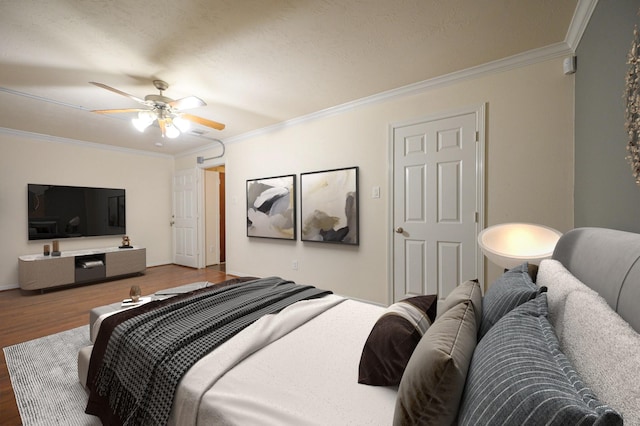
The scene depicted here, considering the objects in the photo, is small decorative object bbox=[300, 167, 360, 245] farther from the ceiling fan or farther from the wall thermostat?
the wall thermostat

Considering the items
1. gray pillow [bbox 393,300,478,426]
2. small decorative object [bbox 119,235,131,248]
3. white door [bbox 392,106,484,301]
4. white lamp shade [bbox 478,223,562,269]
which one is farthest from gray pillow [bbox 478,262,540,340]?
small decorative object [bbox 119,235,131,248]

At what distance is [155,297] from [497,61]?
3625 millimetres

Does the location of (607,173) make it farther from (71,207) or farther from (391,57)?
(71,207)

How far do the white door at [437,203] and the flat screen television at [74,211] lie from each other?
17.0ft

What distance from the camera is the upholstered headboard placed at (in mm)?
813

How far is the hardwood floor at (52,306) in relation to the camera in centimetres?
192

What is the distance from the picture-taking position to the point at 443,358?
0.66 m

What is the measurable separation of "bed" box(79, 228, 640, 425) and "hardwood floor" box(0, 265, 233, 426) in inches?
41.5

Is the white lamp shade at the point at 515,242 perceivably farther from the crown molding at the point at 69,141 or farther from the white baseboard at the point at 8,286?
the white baseboard at the point at 8,286

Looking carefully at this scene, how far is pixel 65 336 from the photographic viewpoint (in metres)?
2.54

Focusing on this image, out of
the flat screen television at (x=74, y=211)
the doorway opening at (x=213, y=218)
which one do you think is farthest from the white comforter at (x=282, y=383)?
the flat screen television at (x=74, y=211)

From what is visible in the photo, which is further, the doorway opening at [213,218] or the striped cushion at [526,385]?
the doorway opening at [213,218]

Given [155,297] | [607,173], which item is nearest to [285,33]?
[607,173]

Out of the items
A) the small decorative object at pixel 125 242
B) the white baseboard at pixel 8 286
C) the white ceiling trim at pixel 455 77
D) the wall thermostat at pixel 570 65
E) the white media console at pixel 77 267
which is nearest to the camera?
the wall thermostat at pixel 570 65
